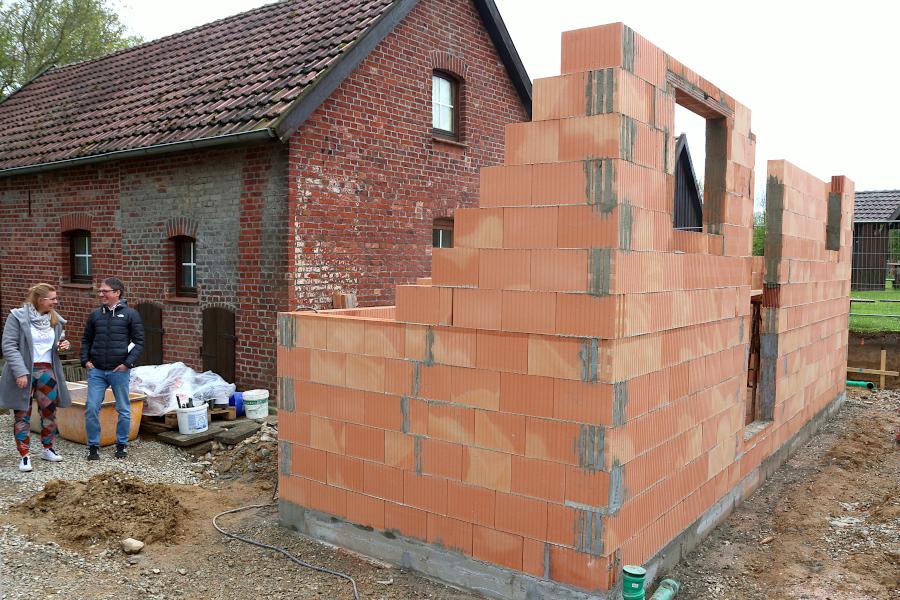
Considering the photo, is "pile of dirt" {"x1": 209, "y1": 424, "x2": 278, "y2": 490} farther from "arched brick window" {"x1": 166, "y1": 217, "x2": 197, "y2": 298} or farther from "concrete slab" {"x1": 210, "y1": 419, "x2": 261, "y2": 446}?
"arched brick window" {"x1": 166, "y1": 217, "x2": 197, "y2": 298}

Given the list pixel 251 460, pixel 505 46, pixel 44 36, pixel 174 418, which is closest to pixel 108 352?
pixel 174 418

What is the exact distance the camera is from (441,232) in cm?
1170

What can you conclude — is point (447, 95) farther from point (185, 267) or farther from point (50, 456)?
point (50, 456)

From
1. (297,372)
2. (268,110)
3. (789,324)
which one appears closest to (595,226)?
(297,372)

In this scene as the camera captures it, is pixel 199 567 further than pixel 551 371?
Yes

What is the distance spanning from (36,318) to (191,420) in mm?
2025

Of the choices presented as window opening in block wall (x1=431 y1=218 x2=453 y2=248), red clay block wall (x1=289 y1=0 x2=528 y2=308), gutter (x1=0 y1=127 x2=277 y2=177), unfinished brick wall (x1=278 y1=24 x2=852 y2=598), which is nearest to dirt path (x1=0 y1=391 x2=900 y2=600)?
unfinished brick wall (x1=278 y1=24 x2=852 y2=598)

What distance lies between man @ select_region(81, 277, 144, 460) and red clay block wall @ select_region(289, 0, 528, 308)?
2125 millimetres

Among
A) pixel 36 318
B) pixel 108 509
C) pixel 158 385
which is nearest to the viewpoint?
pixel 108 509

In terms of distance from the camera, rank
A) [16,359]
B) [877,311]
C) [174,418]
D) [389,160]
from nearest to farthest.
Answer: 1. [16,359]
2. [174,418]
3. [389,160]
4. [877,311]

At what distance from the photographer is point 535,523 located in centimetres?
441

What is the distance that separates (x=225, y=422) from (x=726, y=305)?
19.7ft

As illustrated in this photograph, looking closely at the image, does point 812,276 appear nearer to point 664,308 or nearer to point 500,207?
point 664,308

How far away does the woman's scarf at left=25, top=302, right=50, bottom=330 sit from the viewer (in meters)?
7.15
